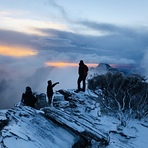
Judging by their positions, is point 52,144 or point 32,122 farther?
point 32,122

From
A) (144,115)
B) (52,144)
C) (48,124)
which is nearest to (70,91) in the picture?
(144,115)

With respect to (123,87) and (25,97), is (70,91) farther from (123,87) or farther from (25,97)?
(25,97)

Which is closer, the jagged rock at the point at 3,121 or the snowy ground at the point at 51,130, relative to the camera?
the snowy ground at the point at 51,130

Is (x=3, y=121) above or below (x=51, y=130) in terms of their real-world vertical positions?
above

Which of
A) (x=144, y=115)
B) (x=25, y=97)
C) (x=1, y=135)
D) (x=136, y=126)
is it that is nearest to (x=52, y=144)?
(x=1, y=135)

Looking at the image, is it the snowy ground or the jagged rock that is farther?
the jagged rock

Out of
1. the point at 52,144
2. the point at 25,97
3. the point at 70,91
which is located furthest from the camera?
the point at 70,91

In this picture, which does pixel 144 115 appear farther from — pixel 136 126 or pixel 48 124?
pixel 48 124

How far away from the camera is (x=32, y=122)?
13.7 m

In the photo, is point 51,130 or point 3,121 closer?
point 51,130

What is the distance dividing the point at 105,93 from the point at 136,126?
5678 mm

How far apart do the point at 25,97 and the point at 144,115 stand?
9.51 metres

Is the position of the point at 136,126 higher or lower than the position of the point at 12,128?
lower

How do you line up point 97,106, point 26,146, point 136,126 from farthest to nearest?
point 97,106 < point 136,126 < point 26,146
